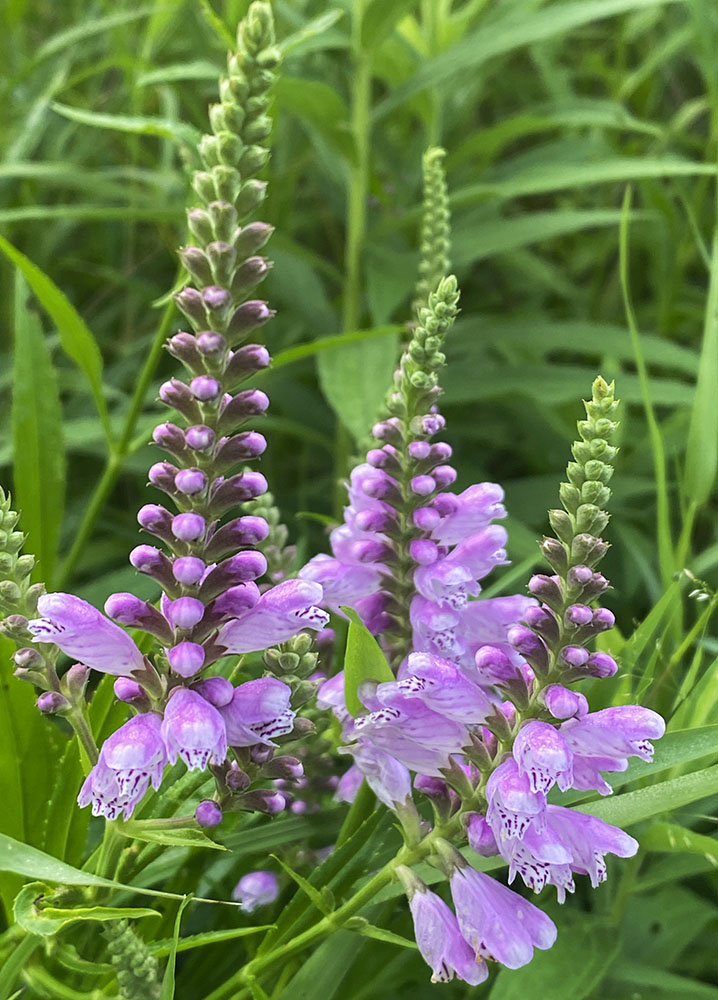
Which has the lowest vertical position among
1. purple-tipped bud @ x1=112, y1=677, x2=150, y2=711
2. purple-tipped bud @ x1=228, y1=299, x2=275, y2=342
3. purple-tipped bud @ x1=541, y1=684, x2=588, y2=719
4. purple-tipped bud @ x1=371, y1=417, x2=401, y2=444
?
purple-tipped bud @ x1=112, y1=677, x2=150, y2=711

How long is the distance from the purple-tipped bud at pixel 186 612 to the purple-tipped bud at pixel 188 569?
0.05 feet

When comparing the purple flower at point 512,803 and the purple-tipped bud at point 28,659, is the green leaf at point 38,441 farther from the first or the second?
the purple flower at point 512,803

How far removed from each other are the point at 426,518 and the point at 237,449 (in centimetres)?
25

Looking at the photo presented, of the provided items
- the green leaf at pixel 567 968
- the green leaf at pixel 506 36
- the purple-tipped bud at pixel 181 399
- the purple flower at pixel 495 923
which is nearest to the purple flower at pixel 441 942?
the purple flower at pixel 495 923

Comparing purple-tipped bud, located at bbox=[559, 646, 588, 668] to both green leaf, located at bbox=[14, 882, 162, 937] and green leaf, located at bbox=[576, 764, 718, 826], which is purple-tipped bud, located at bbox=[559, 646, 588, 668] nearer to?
green leaf, located at bbox=[576, 764, 718, 826]

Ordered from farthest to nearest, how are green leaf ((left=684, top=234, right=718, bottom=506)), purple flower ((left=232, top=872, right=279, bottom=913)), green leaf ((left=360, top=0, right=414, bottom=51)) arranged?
1. green leaf ((left=360, top=0, right=414, bottom=51))
2. green leaf ((left=684, top=234, right=718, bottom=506))
3. purple flower ((left=232, top=872, right=279, bottom=913))

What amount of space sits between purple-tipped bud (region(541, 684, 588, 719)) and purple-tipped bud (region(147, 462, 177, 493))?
34cm

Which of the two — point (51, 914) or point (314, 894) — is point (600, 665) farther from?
point (51, 914)

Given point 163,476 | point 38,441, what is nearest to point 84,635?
point 163,476

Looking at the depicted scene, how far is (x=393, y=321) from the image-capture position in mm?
2246

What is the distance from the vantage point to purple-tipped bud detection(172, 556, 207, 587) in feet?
2.37

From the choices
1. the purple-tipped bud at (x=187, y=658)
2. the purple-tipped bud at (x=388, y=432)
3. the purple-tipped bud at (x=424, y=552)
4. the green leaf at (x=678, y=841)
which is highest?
the purple-tipped bud at (x=388, y=432)

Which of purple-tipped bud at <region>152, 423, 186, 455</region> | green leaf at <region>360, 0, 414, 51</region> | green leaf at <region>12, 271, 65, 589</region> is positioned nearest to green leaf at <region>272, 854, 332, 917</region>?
purple-tipped bud at <region>152, 423, 186, 455</region>

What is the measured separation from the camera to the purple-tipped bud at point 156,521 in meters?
0.75
